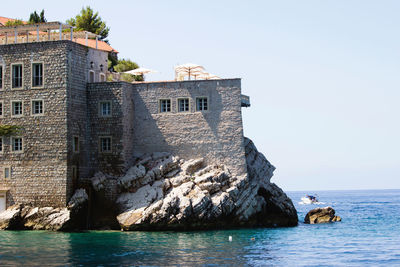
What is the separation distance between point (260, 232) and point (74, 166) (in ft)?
50.2

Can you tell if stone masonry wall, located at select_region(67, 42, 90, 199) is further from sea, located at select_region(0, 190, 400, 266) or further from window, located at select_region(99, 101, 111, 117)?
sea, located at select_region(0, 190, 400, 266)

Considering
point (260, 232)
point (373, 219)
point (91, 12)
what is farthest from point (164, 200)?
point (91, 12)

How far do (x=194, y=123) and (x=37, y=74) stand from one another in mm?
13106

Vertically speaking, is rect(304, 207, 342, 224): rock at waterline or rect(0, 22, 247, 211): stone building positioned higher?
rect(0, 22, 247, 211): stone building

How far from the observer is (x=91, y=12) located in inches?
3083

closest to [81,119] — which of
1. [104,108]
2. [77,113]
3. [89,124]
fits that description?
[77,113]

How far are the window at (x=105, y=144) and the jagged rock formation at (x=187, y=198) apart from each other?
2.23 meters

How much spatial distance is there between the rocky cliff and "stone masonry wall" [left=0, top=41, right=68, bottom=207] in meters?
1.40

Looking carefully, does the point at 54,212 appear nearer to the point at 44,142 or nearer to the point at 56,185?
the point at 56,185

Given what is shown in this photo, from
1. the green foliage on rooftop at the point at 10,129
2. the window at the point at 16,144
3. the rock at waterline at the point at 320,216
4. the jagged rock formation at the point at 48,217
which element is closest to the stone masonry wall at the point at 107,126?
the jagged rock formation at the point at 48,217

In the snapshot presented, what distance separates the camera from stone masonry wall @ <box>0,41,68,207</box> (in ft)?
155

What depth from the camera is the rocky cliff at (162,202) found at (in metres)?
45.5

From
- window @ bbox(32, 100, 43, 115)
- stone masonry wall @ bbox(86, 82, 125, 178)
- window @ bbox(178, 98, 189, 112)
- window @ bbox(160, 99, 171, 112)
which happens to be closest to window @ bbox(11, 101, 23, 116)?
window @ bbox(32, 100, 43, 115)

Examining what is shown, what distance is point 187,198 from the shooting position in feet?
150
